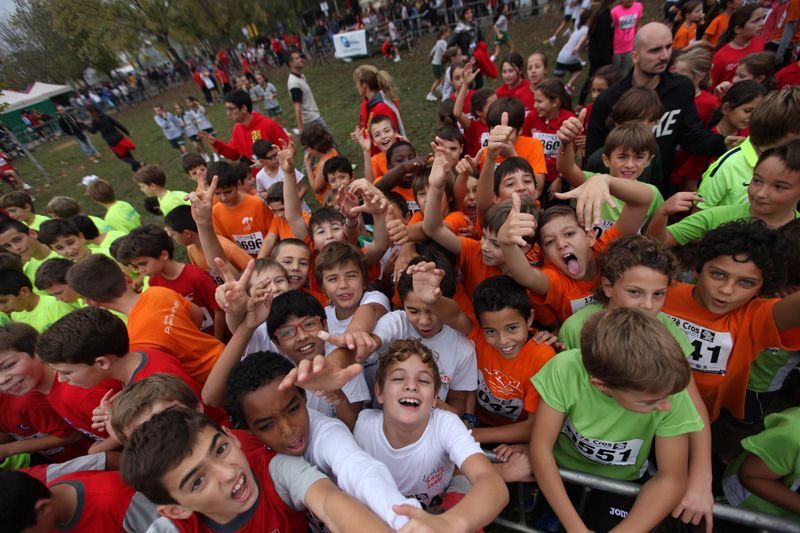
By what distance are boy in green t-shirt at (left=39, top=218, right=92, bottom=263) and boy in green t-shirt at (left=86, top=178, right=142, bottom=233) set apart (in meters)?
1.17

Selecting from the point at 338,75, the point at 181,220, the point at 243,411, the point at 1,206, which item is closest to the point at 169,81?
the point at 338,75

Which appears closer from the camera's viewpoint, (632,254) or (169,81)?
(632,254)

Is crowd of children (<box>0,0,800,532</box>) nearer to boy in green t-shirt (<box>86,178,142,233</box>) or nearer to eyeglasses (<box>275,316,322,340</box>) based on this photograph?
eyeglasses (<box>275,316,322,340</box>)

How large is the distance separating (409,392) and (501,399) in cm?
90

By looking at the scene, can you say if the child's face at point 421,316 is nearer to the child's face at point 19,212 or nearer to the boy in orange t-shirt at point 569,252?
the boy in orange t-shirt at point 569,252

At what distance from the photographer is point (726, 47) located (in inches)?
216

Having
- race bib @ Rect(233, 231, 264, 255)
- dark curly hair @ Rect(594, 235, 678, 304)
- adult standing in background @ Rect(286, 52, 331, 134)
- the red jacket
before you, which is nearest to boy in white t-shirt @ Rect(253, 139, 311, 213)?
the red jacket

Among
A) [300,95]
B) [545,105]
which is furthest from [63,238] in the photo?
[545,105]

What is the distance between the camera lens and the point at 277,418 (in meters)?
2.02

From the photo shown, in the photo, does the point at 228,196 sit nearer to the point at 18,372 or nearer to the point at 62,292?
the point at 62,292

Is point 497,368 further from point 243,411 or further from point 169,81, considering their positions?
point 169,81

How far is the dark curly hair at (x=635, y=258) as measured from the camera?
223cm

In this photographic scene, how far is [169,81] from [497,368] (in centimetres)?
4411

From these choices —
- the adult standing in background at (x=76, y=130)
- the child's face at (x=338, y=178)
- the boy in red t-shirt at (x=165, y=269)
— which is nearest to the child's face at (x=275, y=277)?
the boy in red t-shirt at (x=165, y=269)
